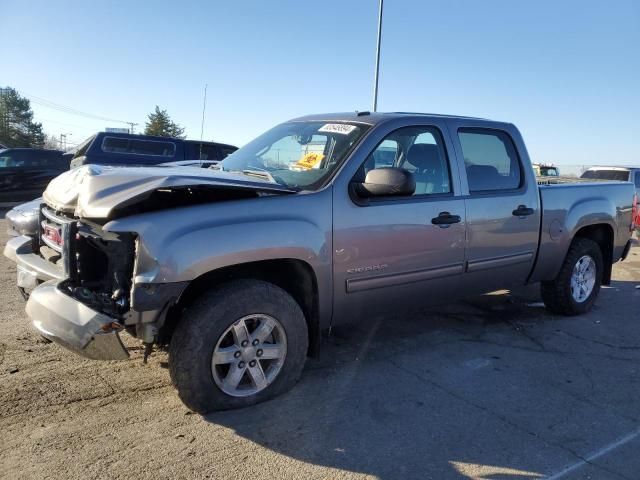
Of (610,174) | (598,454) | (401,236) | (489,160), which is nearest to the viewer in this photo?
(598,454)

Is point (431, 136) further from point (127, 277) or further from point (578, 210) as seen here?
point (127, 277)

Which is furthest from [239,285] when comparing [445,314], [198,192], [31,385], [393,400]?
[445,314]

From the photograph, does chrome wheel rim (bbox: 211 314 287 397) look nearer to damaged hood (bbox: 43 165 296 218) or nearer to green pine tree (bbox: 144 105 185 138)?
damaged hood (bbox: 43 165 296 218)

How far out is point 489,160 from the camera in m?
4.77

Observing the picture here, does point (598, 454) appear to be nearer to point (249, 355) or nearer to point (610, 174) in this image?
point (249, 355)

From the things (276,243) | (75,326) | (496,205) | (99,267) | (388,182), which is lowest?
(75,326)

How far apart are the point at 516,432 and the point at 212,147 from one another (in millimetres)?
11899

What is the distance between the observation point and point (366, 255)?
3.71 meters

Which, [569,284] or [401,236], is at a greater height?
[401,236]

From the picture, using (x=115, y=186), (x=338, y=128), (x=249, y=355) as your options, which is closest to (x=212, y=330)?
(x=249, y=355)

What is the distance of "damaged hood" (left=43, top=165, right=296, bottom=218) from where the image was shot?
2967 millimetres

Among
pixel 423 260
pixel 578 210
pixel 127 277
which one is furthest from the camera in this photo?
pixel 578 210

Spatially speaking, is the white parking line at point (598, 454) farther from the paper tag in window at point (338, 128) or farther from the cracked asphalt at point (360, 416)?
the paper tag in window at point (338, 128)

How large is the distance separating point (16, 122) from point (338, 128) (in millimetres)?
65527
